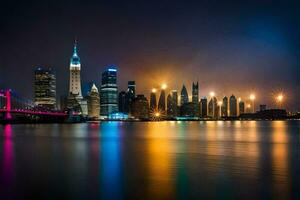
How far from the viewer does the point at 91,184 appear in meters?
16.3

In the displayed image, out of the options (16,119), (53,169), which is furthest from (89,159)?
(16,119)

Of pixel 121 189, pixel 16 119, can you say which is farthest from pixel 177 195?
pixel 16 119

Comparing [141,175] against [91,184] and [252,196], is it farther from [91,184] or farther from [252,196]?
[252,196]

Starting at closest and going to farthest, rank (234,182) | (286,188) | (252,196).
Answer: (252,196)
(286,188)
(234,182)

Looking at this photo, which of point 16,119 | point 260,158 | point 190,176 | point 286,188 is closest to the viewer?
point 286,188

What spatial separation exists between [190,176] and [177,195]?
4302 millimetres

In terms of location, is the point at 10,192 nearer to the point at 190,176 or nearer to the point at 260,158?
the point at 190,176

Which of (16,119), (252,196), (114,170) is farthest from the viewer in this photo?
(16,119)

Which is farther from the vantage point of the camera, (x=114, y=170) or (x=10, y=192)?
(x=114, y=170)

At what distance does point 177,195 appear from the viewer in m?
13.9

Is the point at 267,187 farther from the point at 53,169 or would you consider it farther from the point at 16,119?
the point at 16,119

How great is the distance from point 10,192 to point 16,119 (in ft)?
426

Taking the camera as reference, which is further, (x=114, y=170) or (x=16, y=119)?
A: (x=16, y=119)

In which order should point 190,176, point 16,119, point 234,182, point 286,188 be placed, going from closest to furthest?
1. point 286,188
2. point 234,182
3. point 190,176
4. point 16,119
